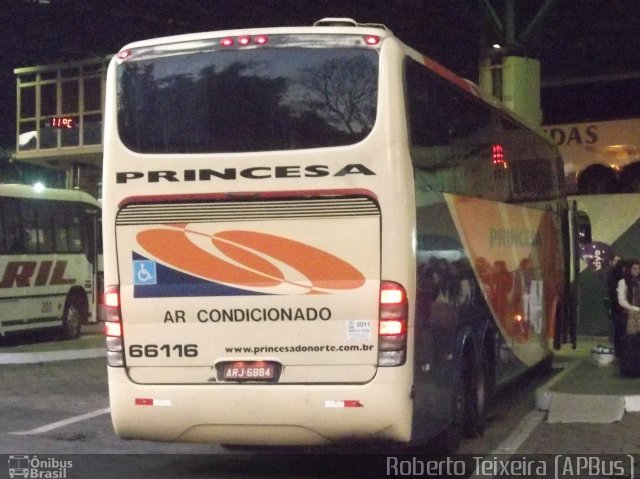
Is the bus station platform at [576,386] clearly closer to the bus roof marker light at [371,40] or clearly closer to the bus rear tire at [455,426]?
the bus rear tire at [455,426]

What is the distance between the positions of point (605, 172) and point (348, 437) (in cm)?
1940

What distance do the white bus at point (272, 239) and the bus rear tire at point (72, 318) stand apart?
14.5 metres

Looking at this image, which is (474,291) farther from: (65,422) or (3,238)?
(3,238)

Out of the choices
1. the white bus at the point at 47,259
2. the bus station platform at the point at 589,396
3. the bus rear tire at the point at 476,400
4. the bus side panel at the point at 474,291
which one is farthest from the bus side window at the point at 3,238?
the bus rear tire at the point at 476,400

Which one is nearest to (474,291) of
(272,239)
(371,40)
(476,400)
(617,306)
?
(476,400)

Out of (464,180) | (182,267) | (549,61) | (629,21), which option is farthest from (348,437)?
(549,61)

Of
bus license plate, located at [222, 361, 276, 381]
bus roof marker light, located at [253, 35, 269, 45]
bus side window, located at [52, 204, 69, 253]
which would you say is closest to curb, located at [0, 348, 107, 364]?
bus side window, located at [52, 204, 69, 253]

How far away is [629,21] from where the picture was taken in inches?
1209

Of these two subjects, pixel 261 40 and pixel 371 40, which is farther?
pixel 261 40

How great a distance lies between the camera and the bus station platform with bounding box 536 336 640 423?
39.7 feet

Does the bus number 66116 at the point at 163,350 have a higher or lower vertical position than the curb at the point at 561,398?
higher

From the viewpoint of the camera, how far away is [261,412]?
8852 millimetres

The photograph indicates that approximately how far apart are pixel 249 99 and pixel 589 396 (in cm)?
553

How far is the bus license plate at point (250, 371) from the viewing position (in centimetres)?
893
